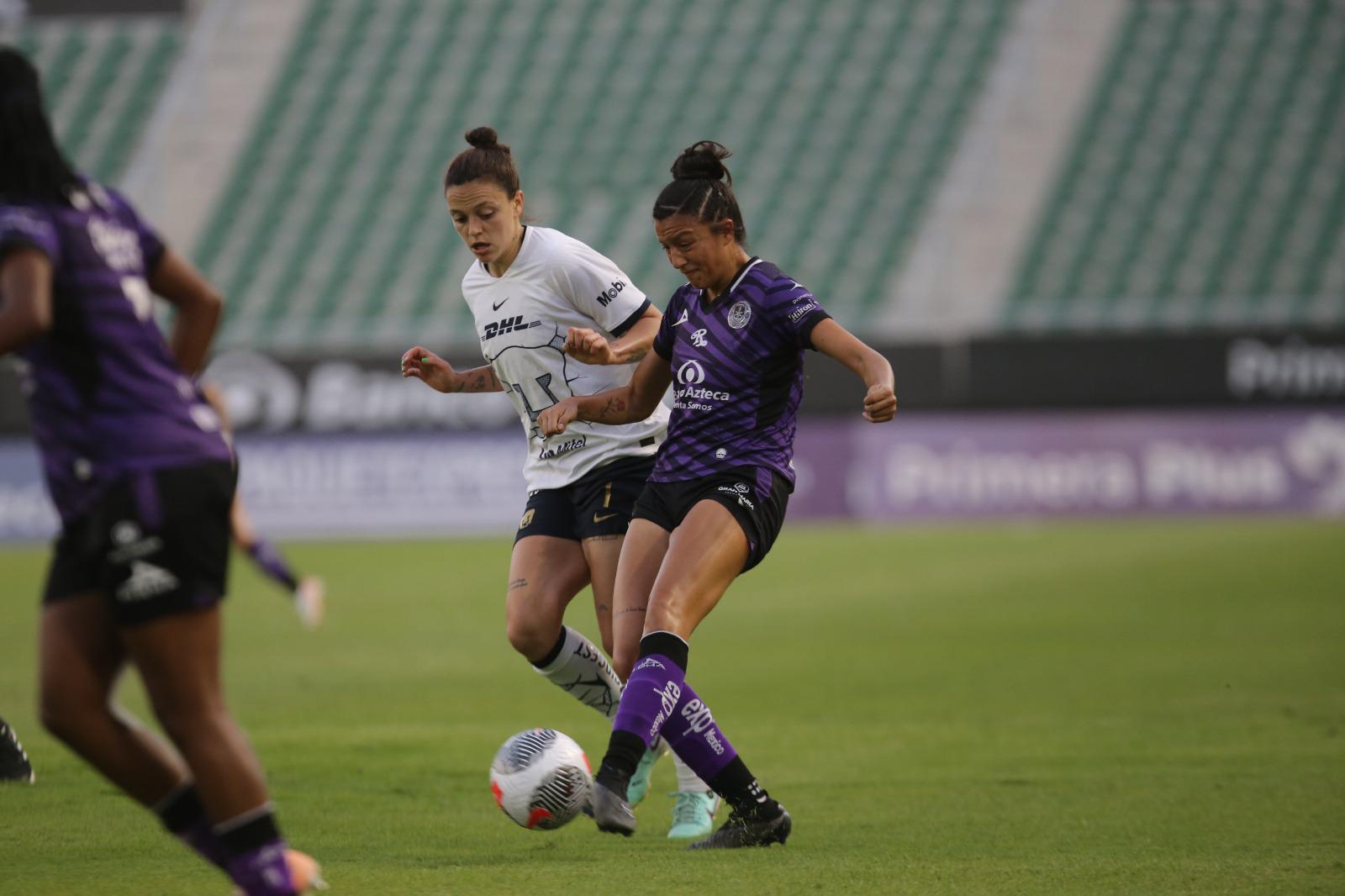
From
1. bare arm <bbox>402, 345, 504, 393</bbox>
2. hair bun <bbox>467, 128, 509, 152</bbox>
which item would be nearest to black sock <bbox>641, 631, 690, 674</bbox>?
bare arm <bbox>402, 345, 504, 393</bbox>

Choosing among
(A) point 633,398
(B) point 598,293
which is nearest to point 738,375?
(A) point 633,398

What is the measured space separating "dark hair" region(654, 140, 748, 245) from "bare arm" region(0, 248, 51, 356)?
2.35 meters

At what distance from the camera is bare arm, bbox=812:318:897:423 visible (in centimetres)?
532

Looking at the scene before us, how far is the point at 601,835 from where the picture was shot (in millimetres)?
6320

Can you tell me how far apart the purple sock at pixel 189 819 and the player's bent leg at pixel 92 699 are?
0.03 metres

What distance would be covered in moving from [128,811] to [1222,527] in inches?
707

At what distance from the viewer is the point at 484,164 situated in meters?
6.39

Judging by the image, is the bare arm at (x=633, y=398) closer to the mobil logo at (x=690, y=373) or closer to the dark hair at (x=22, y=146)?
the mobil logo at (x=690, y=373)

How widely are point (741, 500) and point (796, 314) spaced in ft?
2.16

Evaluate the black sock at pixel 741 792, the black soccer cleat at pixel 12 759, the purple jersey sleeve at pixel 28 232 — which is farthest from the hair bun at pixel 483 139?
the black soccer cleat at pixel 12 759

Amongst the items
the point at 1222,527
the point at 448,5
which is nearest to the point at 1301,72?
the point at 1222,527

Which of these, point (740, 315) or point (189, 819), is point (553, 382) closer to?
point (740, 315)

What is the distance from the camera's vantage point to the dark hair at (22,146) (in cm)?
414

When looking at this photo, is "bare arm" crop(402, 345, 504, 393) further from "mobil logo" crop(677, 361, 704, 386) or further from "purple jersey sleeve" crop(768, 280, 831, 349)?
"purple jersey sleeve" crop(768, 280, 831, 349)
